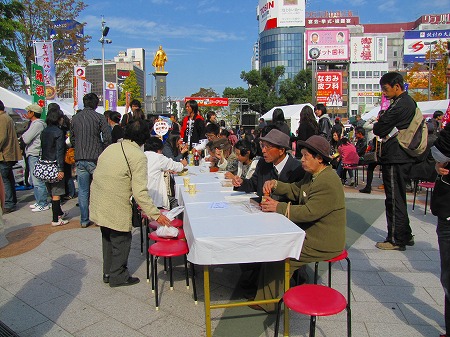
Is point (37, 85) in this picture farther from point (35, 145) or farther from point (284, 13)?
point (284, 13)

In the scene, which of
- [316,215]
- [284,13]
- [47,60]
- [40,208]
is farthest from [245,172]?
[284,13]

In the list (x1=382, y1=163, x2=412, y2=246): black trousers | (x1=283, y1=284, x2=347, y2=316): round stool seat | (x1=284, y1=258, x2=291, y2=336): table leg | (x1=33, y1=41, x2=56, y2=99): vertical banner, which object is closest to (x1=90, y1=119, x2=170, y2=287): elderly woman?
(x1=284, y1=258, x2=291, y2=336): table leg

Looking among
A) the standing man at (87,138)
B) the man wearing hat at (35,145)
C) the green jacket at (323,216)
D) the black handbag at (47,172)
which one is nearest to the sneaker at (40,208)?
the man wearing hat at (35,145)

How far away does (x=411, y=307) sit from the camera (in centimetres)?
321

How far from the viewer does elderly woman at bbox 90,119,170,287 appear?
3.46 metres

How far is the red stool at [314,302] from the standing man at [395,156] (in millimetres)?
2636

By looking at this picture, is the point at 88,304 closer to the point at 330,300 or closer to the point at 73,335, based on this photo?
the point at 73,335

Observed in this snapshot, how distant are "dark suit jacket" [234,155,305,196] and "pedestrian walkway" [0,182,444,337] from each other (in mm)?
966

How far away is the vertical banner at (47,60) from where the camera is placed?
12.3 metres

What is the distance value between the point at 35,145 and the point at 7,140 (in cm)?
46

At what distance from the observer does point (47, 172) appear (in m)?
5.89

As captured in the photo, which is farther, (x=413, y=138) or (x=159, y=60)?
(x=159, y=60)

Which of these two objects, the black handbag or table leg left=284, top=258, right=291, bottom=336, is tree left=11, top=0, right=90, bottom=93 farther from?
table leg left=284, top=258, right=291, bottom=336

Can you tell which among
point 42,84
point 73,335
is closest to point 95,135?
point 73,335
